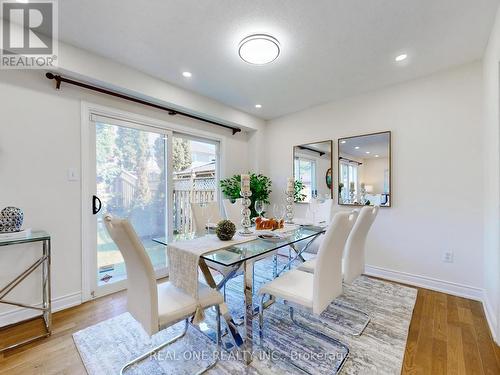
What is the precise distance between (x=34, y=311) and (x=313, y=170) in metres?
3.81

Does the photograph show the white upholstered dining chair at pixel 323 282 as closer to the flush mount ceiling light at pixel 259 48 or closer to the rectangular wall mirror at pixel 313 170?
the flush mount ceiling light at pixel 259 48

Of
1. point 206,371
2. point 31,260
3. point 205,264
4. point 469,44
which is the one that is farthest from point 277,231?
point 469,44

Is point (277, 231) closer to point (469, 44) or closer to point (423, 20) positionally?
point (423, 20)

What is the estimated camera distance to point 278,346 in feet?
5.68

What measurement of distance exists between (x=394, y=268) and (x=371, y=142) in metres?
1.71

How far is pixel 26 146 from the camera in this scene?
6.88 ft

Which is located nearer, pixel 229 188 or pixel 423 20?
pixel 423 20

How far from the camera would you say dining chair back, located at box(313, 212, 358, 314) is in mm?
1425

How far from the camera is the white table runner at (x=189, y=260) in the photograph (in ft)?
4.93

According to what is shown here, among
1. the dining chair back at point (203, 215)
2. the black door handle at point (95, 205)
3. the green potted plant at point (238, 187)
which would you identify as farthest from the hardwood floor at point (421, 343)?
the green potted plant at point (238, 187)

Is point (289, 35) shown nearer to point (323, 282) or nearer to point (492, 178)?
point (323, 282)

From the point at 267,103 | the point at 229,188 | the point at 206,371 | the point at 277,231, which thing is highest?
the point at 267,103

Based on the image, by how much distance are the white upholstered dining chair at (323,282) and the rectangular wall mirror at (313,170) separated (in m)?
2.20

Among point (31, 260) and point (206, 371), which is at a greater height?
point (31, 260)
